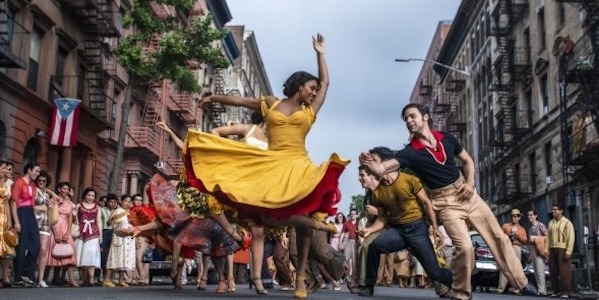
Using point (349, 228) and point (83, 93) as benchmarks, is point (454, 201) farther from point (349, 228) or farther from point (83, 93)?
point (83, 93)

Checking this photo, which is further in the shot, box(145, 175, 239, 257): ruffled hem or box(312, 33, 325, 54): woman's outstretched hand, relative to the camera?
box(145, 175, 239, 257): ruffled hem

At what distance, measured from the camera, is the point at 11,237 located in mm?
11547

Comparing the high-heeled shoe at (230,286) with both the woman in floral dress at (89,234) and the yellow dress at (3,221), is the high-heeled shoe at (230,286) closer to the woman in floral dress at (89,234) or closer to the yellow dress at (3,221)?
the yellow dress at (3,221)

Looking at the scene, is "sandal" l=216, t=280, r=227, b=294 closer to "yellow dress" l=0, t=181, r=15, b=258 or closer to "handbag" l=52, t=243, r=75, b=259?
"yellow dress" l=0, t=181, r=15, b=258

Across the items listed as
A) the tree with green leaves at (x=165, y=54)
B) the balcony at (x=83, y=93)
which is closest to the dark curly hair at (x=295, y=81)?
the tree with green leaves at (x=165, y=54)

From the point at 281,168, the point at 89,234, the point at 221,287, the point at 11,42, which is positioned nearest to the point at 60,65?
the point at 11,42

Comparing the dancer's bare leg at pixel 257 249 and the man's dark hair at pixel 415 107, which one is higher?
the man's dark hair at pixel 415 107

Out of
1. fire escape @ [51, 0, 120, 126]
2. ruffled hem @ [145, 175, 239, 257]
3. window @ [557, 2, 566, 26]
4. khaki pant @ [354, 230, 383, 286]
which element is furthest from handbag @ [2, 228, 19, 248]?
window @ [557, 2, 566, 26]

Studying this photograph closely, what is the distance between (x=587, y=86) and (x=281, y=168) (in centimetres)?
2307

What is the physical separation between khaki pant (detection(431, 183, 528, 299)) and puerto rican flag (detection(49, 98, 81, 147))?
756 inches

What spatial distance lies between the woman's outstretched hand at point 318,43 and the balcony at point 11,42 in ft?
46.1

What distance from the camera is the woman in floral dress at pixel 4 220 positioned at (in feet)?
37.5

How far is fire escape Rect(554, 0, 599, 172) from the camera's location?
27.7 meters

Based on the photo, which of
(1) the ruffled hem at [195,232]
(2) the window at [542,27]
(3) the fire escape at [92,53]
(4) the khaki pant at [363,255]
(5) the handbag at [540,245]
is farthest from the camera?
(2) the window at [542,27]
